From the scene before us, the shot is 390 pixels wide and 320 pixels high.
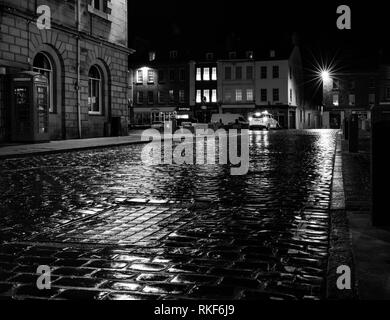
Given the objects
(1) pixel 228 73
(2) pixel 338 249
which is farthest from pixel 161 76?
(2) pixel 338 249

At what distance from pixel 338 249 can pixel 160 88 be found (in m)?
73.5

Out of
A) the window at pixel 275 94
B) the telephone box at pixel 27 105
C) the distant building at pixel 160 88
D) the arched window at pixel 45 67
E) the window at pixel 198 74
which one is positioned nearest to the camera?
the telephone box at pixel 27 105

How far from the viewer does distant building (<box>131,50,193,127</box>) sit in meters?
75.9

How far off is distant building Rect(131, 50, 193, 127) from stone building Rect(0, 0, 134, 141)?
40473mm

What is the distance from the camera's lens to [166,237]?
5.40 meters

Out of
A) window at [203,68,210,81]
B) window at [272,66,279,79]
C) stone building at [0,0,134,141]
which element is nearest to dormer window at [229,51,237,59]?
window at [203,68,210,81]

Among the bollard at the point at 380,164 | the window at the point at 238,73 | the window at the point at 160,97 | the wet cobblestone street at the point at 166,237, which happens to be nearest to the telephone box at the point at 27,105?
the wet cobblestone street at the point at 166,237

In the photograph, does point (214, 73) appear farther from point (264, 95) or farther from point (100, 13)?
point (100, 13)

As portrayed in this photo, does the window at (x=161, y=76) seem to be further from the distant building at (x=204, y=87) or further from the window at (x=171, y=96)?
the distant building at (x=204, y=87)

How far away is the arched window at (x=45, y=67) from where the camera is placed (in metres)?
27.0

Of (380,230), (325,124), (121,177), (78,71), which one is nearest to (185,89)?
(325,124)

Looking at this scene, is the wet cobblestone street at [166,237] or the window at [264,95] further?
the window at [264,95]

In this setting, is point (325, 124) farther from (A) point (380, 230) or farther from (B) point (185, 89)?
(A) point (380, 230)
